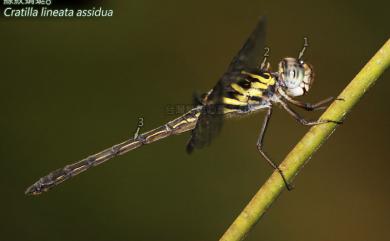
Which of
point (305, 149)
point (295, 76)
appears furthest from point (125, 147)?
point (305, 149)

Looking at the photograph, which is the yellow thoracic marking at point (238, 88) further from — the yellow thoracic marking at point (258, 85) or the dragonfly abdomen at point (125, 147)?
the dragonfly abdomen at point (125, 147)

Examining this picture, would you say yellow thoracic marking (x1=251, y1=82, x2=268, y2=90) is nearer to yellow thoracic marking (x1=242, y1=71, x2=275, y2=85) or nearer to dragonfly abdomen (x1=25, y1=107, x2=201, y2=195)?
yellow thoracic marking (x1=242, y1=71, x2=275, y2=85)

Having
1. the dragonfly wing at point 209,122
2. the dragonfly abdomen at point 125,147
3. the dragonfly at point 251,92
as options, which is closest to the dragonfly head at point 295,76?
the dragonfly at point 251,92

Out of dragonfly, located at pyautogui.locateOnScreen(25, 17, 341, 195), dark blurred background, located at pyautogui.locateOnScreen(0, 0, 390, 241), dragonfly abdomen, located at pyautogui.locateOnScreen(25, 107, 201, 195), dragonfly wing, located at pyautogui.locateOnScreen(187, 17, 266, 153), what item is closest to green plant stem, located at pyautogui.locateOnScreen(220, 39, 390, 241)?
dragonfly wing, located at pyautogui.locateOnScreen(187, 17, 266, 153)

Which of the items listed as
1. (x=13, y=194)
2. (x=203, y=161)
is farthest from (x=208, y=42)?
(x=13, y=194)

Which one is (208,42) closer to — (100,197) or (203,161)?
(203,161)

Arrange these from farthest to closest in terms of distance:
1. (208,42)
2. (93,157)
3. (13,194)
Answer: (208,42) → (13,194) → (93,157)

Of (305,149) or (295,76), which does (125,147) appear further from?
(305,149)
